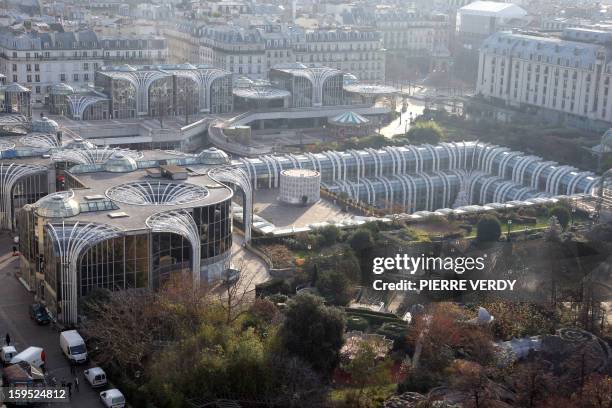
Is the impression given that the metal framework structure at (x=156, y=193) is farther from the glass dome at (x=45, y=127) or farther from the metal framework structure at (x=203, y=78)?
the metal framework structure at (x=203, y=78)

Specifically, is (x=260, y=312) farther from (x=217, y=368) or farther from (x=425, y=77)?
(x=425, y=77)

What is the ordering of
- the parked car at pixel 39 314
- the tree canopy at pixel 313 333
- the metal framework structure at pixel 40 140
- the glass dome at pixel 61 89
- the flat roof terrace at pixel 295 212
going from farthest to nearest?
the glass dome at pixel 61 89 < the metal framework structure at pixel 40 140 < the flat roof terrace at pixel 295 212 < the parked car at pixel 39 314 < the tree canopy at pixel 313 333

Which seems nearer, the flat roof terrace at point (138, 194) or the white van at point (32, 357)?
the white van at point (32, 357)

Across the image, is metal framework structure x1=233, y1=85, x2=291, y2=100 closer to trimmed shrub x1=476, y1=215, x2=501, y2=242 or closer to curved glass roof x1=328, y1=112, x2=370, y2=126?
curved glass roof x1=328, y1=112, x2=370, y2=126

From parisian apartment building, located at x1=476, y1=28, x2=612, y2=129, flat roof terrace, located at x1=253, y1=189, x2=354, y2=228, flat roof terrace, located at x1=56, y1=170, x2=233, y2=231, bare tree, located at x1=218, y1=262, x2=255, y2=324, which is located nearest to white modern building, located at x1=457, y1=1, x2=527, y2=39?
parisian apartment building, located at x1=476, y1=28, x2=612, y2=129

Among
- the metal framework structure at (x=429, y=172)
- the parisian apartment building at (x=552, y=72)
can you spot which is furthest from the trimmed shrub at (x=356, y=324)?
the parisian apartment building at (x=552, y=72)

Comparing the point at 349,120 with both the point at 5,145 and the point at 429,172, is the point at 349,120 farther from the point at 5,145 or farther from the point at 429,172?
the point at 5,145

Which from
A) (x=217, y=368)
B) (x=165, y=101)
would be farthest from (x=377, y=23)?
(x=217, y=368)

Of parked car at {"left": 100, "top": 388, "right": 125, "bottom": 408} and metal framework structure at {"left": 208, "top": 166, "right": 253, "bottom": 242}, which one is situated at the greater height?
metal framework structure at {"left": 208, "top": 166, "right": 253, "bottom": 242}
